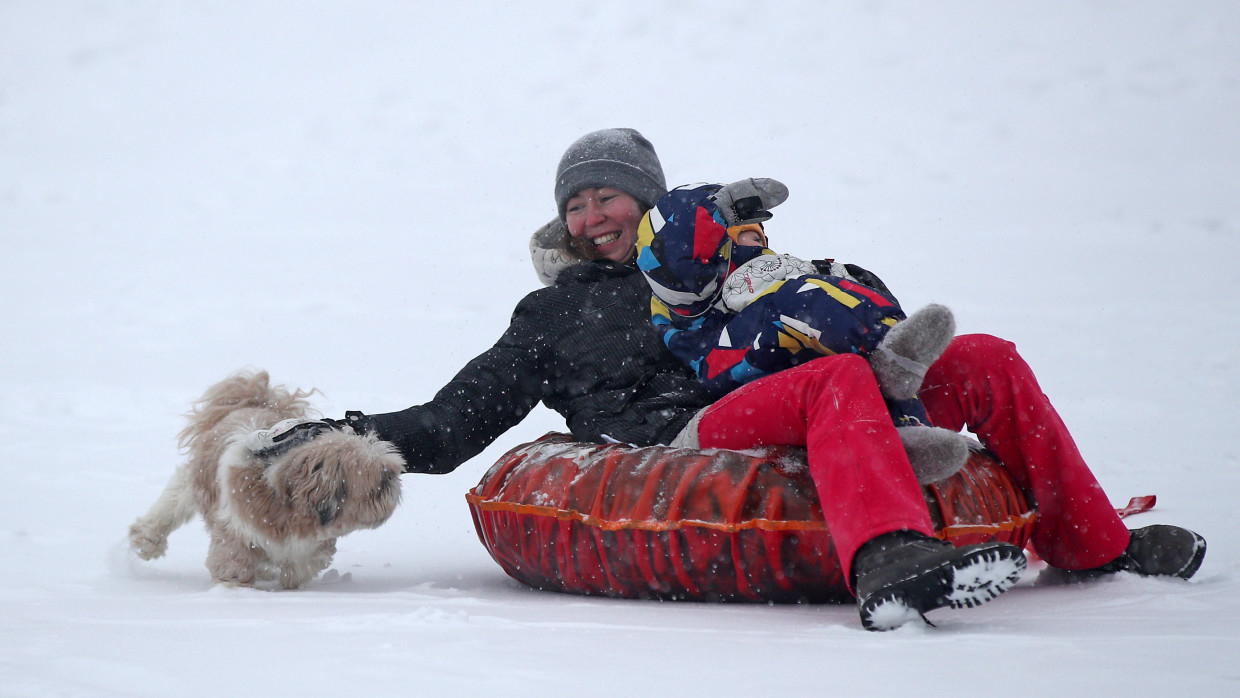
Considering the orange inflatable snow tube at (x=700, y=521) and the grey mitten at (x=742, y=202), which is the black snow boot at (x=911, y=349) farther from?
the grey mitten at (x=742, y=202)

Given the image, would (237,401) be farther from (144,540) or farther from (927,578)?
(927,578)

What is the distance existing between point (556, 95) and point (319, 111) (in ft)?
9.38

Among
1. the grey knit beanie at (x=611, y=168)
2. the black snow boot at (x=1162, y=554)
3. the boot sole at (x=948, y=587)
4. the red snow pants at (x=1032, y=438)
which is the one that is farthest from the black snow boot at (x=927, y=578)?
the grey knit beanie at (x=611, y=168)

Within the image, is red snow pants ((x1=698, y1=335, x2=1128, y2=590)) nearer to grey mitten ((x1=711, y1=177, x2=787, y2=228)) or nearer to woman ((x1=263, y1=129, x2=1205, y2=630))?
woman ((x1=263, y1=129, x2=1205, y2=630))

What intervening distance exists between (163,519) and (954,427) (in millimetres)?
2219

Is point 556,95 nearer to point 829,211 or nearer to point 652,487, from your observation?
point 829,211

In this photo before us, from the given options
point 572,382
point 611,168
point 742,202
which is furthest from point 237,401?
point 742,202

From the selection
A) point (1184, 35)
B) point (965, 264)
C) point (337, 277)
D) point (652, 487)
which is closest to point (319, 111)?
point (337, 277)

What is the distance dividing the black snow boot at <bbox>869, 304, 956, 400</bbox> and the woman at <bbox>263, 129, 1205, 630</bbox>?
12 centimetres

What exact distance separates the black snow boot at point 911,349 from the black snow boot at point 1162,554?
0.75m

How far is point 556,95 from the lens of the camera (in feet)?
40.8

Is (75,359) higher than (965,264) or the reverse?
the reverse

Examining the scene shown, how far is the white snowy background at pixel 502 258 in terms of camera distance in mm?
1689

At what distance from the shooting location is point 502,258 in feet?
29.4
